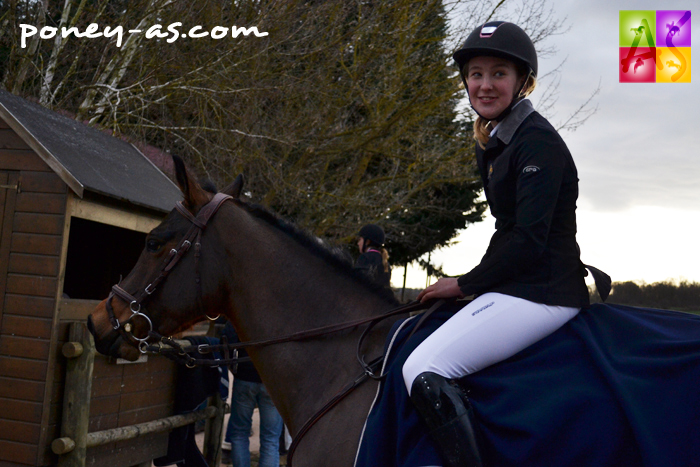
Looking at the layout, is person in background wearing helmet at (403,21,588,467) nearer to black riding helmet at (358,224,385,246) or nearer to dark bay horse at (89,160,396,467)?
dark bay horse at (89,160,396,467)

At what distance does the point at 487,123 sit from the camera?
108 inches

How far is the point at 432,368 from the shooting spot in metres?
2.23

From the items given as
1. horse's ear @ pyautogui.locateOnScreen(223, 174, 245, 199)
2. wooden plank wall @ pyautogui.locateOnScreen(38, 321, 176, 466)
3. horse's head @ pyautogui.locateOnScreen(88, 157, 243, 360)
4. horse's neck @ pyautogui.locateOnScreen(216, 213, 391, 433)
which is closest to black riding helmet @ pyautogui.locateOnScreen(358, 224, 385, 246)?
wooden plank wall @ pyautogui.locateOnScreen(38, 321, 176, 466)

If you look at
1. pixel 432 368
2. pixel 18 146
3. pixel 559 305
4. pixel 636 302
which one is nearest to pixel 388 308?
pixel 432 368

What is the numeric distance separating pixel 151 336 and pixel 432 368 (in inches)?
60.4

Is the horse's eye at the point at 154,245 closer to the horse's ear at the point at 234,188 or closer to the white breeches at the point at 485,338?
the horse's ear at the point at 234,188

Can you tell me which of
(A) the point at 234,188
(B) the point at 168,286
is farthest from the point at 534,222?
(B) the point at 168,286

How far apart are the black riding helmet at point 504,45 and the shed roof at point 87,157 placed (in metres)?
3.19

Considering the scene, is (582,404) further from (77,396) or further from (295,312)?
(77,396)

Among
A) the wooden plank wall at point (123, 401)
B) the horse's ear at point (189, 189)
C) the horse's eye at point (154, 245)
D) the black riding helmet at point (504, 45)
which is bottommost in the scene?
the wooden plank wall at point (123, 401)

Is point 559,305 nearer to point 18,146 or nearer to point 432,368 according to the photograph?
point 432,368

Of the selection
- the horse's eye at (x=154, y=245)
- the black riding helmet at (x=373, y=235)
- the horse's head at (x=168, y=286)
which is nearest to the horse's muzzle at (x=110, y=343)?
the horse's head at (x=168, y=286)

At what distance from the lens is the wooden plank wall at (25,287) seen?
4.39 metres

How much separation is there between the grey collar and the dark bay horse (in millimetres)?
956
